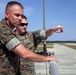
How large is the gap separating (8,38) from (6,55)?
0.29 meters

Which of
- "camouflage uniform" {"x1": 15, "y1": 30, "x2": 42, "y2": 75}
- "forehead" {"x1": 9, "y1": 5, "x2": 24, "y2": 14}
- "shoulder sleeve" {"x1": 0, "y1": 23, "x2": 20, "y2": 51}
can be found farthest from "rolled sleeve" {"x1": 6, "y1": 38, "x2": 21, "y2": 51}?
"camouflage uniform" {"x1": 15, "y1": 30, "x2": 42, "y2": 75}

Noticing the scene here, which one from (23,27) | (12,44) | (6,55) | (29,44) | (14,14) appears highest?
(14,14)

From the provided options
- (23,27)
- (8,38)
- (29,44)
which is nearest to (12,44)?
(8,38)

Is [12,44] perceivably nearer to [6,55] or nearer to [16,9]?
[6,55]

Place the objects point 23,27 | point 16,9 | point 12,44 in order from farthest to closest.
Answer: point 23,27 < point 16,9 < point 12,44

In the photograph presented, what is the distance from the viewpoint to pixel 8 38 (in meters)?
3.28

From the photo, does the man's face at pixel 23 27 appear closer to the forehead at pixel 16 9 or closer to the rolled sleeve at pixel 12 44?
the forehead at pixel 16 9

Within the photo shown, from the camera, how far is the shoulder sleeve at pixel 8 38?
10.7 feet

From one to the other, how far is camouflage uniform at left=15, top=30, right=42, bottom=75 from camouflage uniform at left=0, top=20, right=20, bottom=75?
100 cm

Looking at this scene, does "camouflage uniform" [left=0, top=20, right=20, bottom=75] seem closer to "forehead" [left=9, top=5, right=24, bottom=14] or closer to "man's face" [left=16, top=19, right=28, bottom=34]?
"forehead" [left=9, top=5, right=24, bottom=14]

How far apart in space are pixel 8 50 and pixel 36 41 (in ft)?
4.91

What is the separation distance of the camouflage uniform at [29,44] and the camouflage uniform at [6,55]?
1.00 m

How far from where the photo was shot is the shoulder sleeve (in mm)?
3252

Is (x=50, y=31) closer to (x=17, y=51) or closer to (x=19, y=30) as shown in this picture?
(x=19, y=30)
